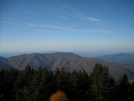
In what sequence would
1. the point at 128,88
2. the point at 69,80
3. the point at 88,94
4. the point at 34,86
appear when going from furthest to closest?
1. the point at 69,80
2. the point at 128,88
3. the point at 88,94
4. the point at 34,86

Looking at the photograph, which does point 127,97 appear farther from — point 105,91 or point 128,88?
point 105,91

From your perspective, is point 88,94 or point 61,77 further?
point 61,77

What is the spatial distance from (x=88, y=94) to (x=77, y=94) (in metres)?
3.00

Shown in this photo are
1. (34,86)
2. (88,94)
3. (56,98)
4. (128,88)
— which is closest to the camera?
(56,98)

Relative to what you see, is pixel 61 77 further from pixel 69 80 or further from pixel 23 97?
pixel 23 97

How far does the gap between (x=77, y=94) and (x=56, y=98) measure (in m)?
8.28

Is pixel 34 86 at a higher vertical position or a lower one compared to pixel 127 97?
higher

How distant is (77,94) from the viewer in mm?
24875

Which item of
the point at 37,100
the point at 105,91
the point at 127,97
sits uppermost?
the point at 105,91

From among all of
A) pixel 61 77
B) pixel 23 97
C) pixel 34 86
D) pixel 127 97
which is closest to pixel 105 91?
pixel 127 97

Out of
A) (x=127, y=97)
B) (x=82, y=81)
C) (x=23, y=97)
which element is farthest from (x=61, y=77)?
(x=127, y=97)

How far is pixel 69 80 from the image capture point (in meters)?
28.3

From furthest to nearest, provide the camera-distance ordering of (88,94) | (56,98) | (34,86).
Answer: (88,94), (34,86), (56,98)

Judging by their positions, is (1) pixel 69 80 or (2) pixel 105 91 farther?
(1) pixel 69 80
